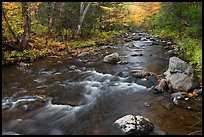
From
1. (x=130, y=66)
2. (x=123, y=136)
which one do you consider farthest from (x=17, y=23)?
(x=123, y=136)

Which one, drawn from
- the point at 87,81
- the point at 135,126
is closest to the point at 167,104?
the point at 135,126

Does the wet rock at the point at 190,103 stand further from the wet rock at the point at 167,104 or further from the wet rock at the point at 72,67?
the wet rock at the point at 72,67

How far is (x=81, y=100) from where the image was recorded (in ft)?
30.7

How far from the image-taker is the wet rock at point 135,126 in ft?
21.8

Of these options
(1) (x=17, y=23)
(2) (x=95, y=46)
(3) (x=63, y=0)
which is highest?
(3) (x=63, y=0)

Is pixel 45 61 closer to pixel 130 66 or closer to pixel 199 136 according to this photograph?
pixel 130 66

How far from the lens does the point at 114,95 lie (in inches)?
389

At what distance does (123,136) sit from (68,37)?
16.7m

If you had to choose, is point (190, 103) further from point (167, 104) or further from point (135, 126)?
point (135, 126)

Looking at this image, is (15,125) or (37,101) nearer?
(15,125)

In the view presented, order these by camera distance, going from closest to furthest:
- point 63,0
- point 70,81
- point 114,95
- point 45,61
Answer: point 114,95 → point 70,81 → point 45,61 → point 63,0

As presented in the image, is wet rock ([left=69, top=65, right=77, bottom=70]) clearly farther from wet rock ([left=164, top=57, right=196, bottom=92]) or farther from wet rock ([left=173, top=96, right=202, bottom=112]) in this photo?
wet rock ([left=173, top=96, right=202, bottom=112])

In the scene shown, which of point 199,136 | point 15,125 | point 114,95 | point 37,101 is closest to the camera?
point 199,136

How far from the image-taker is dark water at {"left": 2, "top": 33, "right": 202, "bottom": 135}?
7.34m
